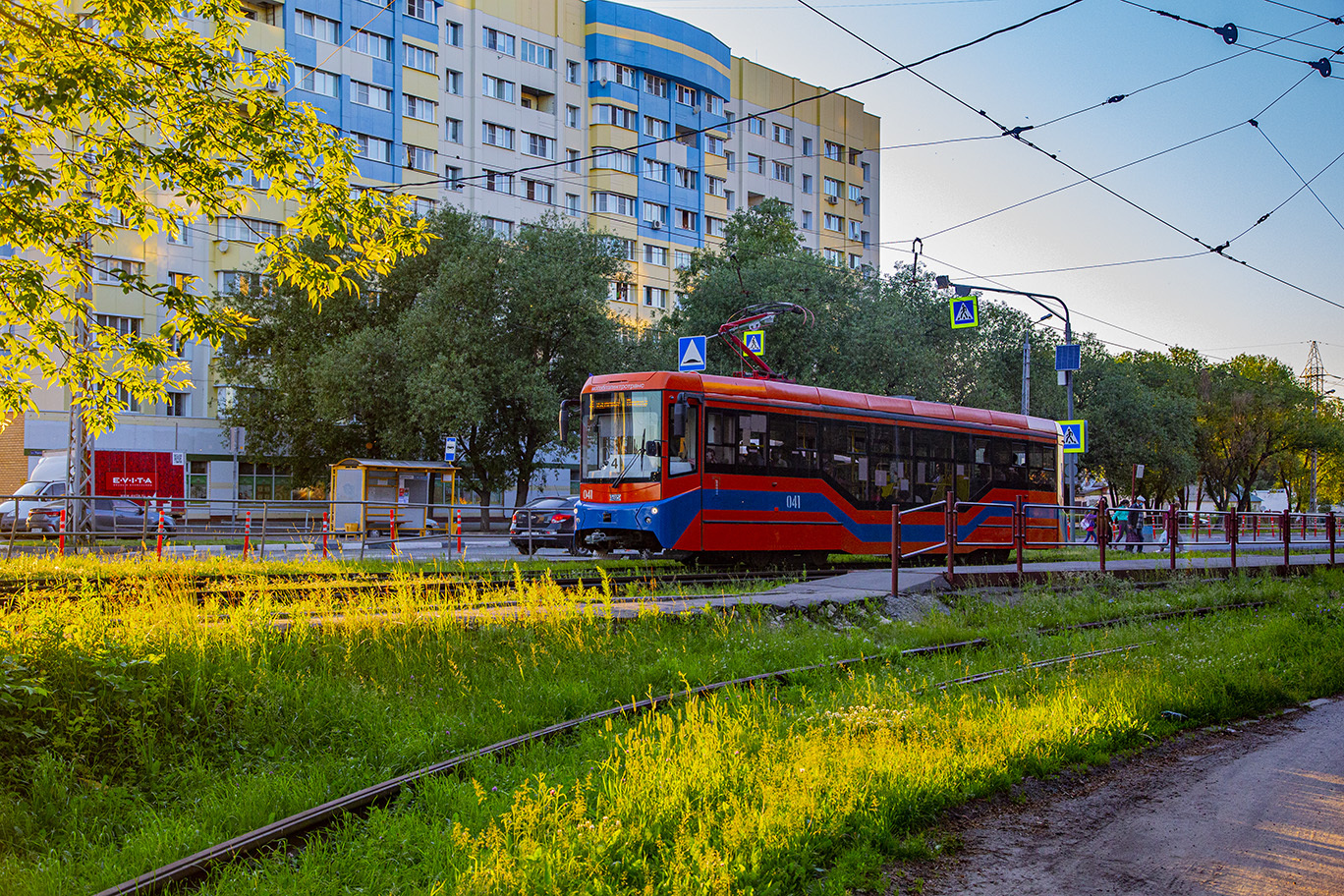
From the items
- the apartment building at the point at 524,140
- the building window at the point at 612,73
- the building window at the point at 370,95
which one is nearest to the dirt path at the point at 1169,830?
the apartment building at the point at 524,140

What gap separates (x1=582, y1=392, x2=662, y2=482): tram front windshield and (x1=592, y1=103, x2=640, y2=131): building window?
4684 cm

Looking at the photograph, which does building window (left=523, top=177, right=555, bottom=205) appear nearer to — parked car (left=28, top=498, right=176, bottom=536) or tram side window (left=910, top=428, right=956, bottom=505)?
parked car (left=28, top=498, right=176, bottom=536)

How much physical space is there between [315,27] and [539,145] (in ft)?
44.6

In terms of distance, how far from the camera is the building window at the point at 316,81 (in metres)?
51.2

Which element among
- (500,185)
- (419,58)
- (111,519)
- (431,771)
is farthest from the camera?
(500,185)

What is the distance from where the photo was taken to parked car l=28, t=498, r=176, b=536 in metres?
21.6

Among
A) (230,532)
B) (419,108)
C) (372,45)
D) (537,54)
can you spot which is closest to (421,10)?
(372,45)

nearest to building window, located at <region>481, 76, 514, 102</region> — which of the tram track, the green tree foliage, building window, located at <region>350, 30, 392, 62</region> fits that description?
building window, located at <region>350, 30, 392, 62</region>

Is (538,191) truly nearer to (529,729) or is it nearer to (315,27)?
(315,27)

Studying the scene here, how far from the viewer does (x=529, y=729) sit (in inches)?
285

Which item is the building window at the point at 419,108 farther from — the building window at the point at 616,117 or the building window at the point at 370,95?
the building window at the point at 616,117

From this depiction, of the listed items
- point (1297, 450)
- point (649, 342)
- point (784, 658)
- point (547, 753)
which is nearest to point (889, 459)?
point (784, 658)

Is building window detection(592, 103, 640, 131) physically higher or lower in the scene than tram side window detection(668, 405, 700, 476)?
higher

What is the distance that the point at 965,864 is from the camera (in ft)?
16.3
